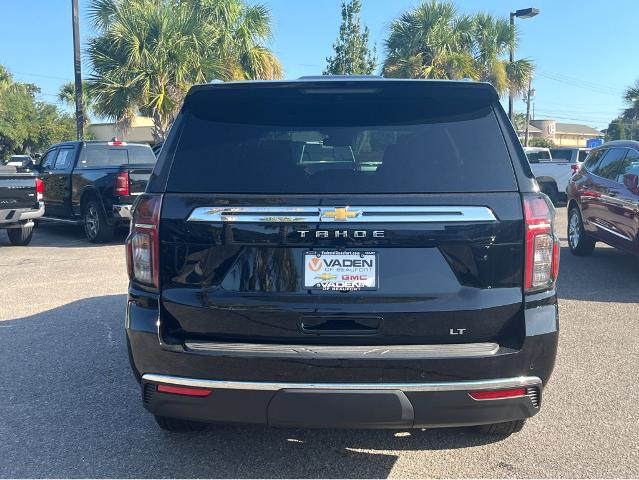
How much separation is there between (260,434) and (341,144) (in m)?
1.75

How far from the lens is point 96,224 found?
11.5m

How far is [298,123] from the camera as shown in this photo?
10.2 feet

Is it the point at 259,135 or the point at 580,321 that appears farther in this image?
the point at 580,321

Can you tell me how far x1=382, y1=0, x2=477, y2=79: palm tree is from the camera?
70.2 ft

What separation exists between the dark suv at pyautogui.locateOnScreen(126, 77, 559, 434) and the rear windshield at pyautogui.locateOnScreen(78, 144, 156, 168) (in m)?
9.85

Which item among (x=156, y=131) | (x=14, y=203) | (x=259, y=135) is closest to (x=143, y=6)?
(x=156, y=131)

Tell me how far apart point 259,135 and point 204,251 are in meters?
0.64

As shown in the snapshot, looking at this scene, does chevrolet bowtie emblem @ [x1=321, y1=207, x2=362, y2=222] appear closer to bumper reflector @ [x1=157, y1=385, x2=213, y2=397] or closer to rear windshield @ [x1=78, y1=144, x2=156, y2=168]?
bumper reflector @ [x1=157, y1=385, x2=213, y2=397]

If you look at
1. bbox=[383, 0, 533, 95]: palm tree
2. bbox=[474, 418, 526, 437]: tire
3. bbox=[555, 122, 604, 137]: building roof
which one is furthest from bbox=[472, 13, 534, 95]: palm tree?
bbox=[555, 122, 604, 137]: building roof

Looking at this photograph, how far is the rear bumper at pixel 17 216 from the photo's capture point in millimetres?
10992

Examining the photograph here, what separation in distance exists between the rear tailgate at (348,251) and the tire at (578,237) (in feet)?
23.8

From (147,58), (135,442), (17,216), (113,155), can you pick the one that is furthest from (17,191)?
(135,442)

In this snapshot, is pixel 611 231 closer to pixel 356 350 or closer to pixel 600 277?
pixel 600 277

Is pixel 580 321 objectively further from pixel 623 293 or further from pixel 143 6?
pixel 143 6
